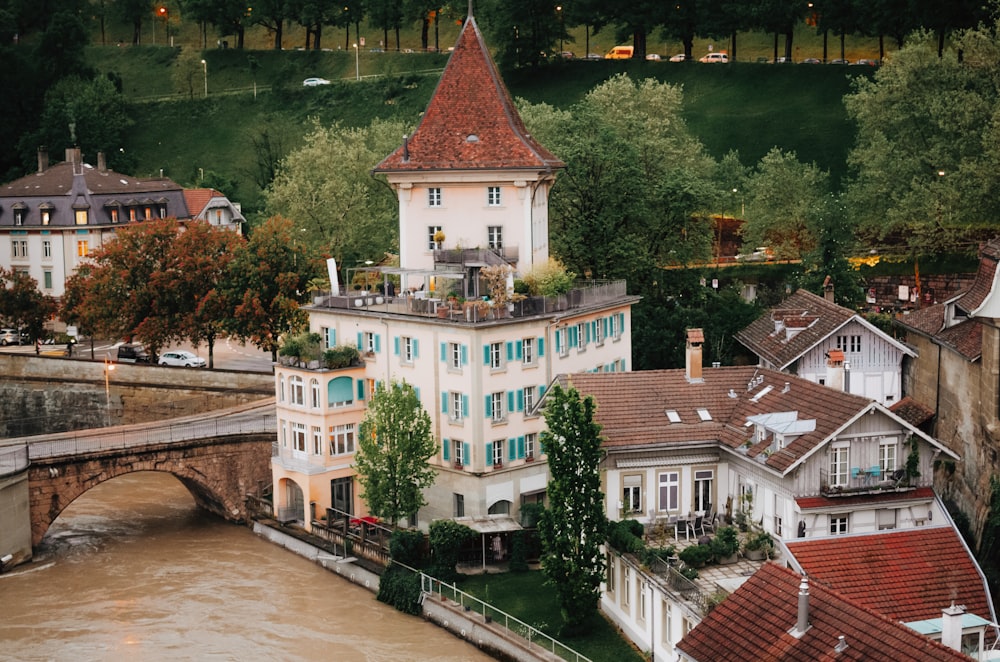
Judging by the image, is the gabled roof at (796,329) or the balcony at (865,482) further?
the gabled roof at (796,329)

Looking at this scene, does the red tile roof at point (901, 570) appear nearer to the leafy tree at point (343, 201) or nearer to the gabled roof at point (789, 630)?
the gabled roof at point (789, 630)

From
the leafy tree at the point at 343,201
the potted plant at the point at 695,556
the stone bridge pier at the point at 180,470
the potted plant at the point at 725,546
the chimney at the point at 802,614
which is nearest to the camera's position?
the chimney at the point at 802,614

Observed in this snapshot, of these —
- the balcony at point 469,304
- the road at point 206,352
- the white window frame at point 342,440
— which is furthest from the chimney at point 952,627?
the road at point 206,352

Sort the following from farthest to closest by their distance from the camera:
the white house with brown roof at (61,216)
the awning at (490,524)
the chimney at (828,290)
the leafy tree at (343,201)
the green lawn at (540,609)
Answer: the white house with brown roof at (61,216) < the leafy tree at (343,201) < the chimney at (828,290) < the awning at (490,524) < the green lawn at (540,609)

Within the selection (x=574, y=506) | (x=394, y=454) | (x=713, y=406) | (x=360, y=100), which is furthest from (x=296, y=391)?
(x=360, y=100)

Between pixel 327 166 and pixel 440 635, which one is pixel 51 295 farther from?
pixel 440 635

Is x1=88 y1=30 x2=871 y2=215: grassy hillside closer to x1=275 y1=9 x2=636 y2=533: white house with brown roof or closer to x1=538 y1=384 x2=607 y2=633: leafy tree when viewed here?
x1=275 y1=9 x2=636 y2=533: white house with brown roof
